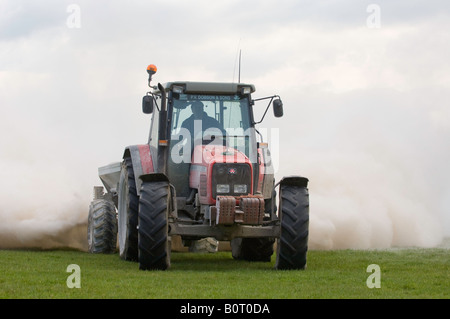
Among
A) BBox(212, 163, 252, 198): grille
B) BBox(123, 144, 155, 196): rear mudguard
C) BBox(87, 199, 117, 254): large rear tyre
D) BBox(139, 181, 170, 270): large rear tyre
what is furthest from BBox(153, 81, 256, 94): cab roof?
BBox(87, 199, 117, 254): large rear tyre

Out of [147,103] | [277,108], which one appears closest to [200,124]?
[147,103]

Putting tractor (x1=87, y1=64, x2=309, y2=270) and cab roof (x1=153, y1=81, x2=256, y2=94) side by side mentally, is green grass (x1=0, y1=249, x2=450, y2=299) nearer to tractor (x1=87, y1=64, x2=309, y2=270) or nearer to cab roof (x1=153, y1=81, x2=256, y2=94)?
tractor (x1=87, y1=64, x2=309, y2=270)

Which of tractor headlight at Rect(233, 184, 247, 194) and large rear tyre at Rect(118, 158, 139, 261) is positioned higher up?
tractor headlight at Rect(233, 184, 247, 194)

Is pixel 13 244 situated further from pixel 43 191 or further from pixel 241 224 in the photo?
pixel 241 224

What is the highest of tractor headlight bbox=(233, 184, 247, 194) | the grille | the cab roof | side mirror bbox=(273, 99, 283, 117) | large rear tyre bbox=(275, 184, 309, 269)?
the cab roof

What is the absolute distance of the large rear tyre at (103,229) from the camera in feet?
63.0

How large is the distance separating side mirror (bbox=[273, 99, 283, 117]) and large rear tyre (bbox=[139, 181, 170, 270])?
258 cm

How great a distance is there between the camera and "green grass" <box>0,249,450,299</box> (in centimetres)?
1111

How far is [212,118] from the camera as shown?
51.2ft

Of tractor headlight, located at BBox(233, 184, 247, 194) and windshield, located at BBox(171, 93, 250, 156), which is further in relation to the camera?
windshield, located at BBox(171, 93, 250, 156)

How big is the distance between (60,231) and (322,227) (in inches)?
241

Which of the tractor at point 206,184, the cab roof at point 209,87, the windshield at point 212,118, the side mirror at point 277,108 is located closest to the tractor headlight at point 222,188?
the tractor at point 206,184

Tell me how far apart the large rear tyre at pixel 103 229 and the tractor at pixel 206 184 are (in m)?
1.76
